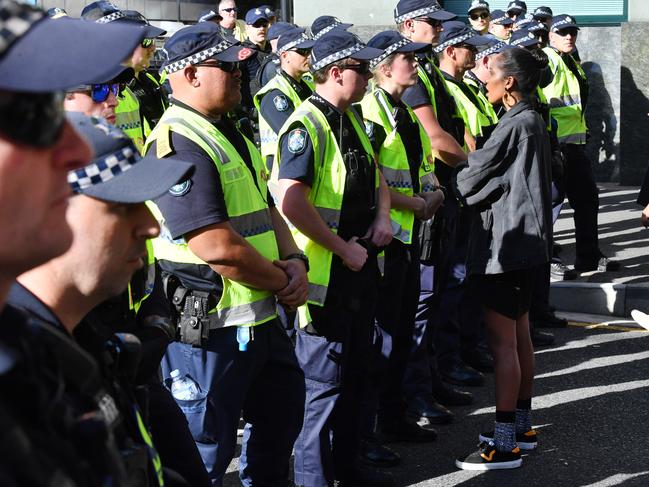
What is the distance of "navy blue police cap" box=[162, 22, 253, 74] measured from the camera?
3998mm

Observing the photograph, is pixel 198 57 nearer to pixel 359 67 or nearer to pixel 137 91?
pixel 359 67

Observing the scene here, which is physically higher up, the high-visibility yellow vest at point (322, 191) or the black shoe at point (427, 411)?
the high-visibility yellow vest at point (322, 191)

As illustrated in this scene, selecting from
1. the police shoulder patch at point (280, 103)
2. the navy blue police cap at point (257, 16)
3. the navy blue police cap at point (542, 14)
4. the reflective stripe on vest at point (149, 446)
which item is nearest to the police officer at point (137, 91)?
the police shoulder patch at point (280, 103)

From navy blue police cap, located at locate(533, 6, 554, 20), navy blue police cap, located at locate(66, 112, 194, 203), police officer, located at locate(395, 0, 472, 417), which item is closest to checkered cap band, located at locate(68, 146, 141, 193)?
navy blue police cap, located at locate(66, 112, 194, 203)

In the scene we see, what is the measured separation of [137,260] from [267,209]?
5.58 feet

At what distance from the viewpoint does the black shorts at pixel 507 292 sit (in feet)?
17.0

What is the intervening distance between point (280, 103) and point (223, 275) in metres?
3.27

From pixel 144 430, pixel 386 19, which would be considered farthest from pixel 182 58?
pixel 386 19

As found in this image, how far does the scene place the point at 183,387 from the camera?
3.90 m

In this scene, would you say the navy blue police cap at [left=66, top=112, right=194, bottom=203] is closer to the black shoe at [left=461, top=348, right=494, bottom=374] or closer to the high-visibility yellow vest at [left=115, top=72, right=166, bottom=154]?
the high-visibility yellow vest at [left=115, top=72, right=166, bottom=154]

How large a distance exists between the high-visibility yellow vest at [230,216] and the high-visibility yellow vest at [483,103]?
11.2 feet

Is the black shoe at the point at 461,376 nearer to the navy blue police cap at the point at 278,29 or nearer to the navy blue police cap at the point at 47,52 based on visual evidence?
the navy blue police cap at the point at 278,29

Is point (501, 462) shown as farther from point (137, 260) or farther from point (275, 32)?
point (275, 32)

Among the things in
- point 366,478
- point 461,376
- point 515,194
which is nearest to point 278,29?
point 461,376
